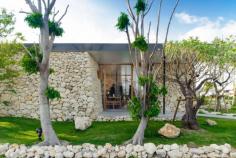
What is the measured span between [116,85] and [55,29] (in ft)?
25.6

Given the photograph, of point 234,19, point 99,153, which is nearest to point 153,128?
point 99,153

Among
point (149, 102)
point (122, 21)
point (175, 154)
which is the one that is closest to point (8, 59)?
point (122, 21)

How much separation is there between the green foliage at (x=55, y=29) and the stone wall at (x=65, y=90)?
12.4 ft

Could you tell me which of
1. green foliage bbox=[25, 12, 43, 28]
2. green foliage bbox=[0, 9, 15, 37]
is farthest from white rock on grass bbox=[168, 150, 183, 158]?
green foliage bbox=[0, 9, 15, 37]

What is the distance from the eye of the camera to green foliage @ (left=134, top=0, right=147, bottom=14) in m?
8.16

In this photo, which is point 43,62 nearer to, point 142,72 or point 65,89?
point 142,72

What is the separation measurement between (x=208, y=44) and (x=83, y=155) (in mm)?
7205

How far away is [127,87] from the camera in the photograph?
15.6m

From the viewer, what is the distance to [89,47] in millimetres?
11555

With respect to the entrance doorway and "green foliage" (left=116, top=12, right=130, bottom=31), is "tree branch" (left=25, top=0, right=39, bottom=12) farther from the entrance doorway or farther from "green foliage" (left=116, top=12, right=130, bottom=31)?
the entrance doorway

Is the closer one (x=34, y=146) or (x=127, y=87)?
(x=34, y=146)

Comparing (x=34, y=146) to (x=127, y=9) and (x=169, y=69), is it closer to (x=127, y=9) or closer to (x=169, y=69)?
(x=127, y=9)

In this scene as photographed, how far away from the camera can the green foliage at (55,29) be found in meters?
8.16

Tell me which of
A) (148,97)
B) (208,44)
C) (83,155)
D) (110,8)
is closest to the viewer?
(83,155)
